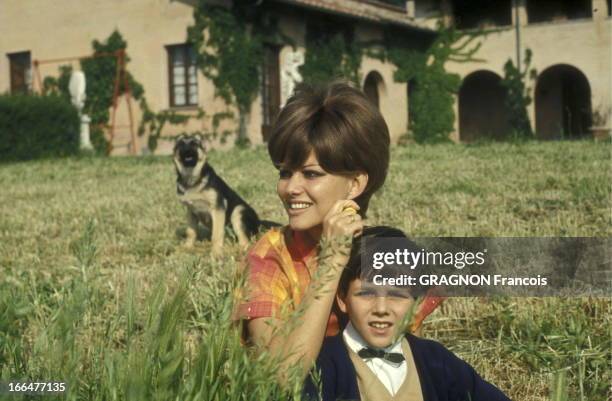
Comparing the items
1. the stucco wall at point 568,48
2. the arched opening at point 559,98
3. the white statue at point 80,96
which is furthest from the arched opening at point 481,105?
the white statue at point 80,96

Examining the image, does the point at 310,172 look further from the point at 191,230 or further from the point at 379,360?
the point at 191,230

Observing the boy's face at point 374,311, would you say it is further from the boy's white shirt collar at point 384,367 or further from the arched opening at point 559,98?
the arched opening at point 559,98

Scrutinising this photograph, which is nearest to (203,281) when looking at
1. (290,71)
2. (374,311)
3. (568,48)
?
(374,311)

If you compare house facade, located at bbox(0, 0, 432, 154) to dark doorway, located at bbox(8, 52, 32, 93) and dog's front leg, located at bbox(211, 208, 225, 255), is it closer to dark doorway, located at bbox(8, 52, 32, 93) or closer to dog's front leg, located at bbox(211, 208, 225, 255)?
dark doorway, located at bbox(8, 52, 32, 93)

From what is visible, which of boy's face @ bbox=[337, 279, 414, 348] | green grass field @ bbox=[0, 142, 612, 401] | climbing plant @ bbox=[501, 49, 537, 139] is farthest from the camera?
climbing plant @ bbox=[501, 49, 537, 139]

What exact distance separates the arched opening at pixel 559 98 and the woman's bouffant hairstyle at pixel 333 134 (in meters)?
26.6

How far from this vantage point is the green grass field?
1296 mm

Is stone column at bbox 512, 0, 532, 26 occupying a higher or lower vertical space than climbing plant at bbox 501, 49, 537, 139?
higher

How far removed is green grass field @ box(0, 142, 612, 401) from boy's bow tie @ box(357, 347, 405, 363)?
14.3 inches

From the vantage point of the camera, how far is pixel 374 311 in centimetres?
176

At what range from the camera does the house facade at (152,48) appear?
20.2 meters

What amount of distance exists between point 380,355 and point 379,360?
1.9 inches

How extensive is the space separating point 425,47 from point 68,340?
2740cm

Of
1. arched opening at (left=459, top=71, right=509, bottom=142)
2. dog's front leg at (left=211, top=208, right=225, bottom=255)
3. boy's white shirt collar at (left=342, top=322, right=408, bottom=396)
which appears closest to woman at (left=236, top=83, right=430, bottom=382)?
boy's white shirt collar at (left=342, top=322, right=408, bottom=396)
